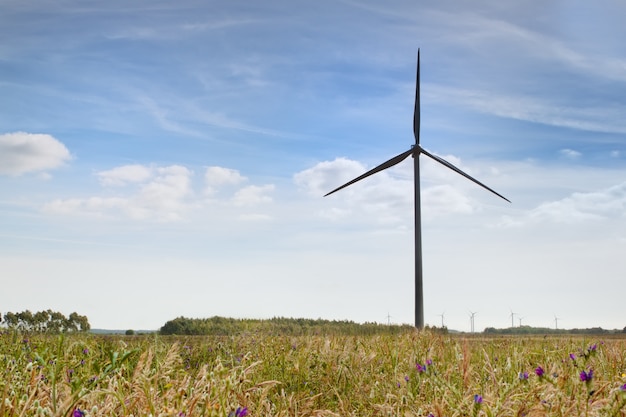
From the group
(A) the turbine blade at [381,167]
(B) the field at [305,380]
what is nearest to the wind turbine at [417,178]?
(A) the turbine blade at [381,167]

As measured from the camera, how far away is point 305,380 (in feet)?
29.9

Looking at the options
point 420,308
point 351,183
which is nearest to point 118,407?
point 420,308

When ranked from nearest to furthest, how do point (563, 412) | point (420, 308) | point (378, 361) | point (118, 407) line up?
point (563, 412) < point (118, 407) < point (378, 361) < point (420, 308)

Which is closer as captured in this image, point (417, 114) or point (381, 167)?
point (381, 167)

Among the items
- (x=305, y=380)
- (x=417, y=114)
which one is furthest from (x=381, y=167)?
(x=305, y=380)

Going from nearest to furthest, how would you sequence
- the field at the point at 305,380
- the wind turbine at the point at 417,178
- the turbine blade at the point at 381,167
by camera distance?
the field at the point at 305,380
the wind turbine at the point at 417,178
the turbine blade at the point at 381,167

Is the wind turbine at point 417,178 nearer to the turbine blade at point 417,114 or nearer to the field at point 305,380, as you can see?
the turbine blade at point 417,114

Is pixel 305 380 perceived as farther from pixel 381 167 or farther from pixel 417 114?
pixel 417 114

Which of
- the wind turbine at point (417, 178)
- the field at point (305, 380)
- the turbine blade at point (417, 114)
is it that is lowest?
the field at point (305, 380)

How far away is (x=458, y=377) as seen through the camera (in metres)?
8.12

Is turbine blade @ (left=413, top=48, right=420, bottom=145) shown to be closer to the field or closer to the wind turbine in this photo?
the wind turbine

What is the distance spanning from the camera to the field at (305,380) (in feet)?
15.3

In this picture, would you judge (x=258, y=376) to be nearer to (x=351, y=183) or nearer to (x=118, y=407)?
(x=118, y=407)

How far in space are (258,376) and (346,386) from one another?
1.35 metres
